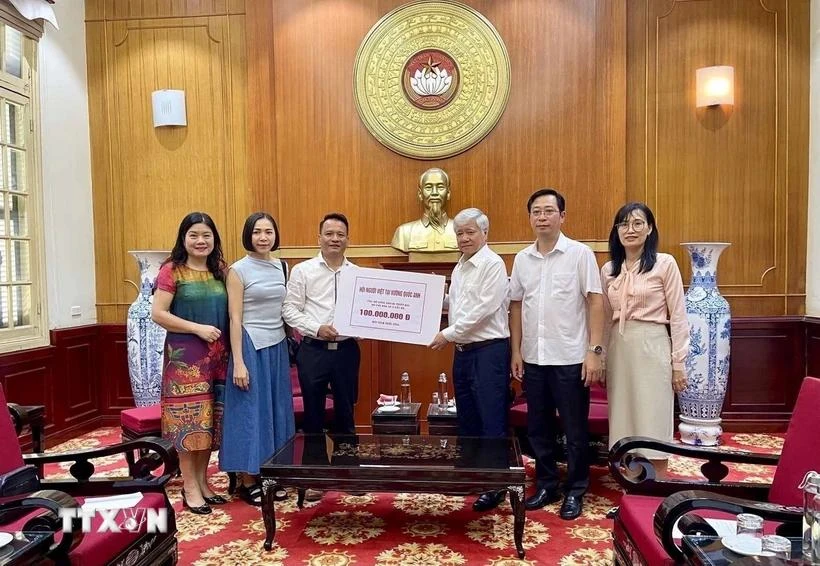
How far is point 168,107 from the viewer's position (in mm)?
4805

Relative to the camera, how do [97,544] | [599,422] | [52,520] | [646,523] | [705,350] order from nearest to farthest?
[52,520], [97,544], [646,523], [599,422], [705,350]

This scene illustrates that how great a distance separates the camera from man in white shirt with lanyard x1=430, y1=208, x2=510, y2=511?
2783mm

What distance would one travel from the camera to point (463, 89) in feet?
15.7

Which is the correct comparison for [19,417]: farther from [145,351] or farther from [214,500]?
[145,351]

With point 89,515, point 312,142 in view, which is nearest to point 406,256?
point 312,142

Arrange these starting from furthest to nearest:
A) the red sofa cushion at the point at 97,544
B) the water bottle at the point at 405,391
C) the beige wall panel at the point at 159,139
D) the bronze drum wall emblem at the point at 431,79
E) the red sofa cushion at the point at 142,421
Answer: the beige wall panel at the point at 159,139 < the bronze drum wall emblem at the point at 431,79 < the water bottle at the point at 405,391 < the red sofa cushion at the point at 142,421 < the red sofa cushion at the point at 97,544

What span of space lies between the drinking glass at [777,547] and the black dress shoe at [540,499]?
5.33 ft

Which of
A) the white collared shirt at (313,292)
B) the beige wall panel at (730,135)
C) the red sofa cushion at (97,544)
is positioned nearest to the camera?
the red sofa cushion at (97,544)

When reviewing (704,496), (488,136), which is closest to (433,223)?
(488,136)

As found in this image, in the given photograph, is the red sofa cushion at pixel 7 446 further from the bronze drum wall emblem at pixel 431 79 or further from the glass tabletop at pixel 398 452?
the bronze drum wall emblem at pixel 431 79

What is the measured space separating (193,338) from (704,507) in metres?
2.21

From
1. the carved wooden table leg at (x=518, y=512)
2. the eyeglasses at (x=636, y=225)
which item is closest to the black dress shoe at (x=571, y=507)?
the carved wooden table leg at (x=518, y=512)

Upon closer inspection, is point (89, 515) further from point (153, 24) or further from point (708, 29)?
point (708, 29)

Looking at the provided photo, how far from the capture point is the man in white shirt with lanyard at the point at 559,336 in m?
2.76
